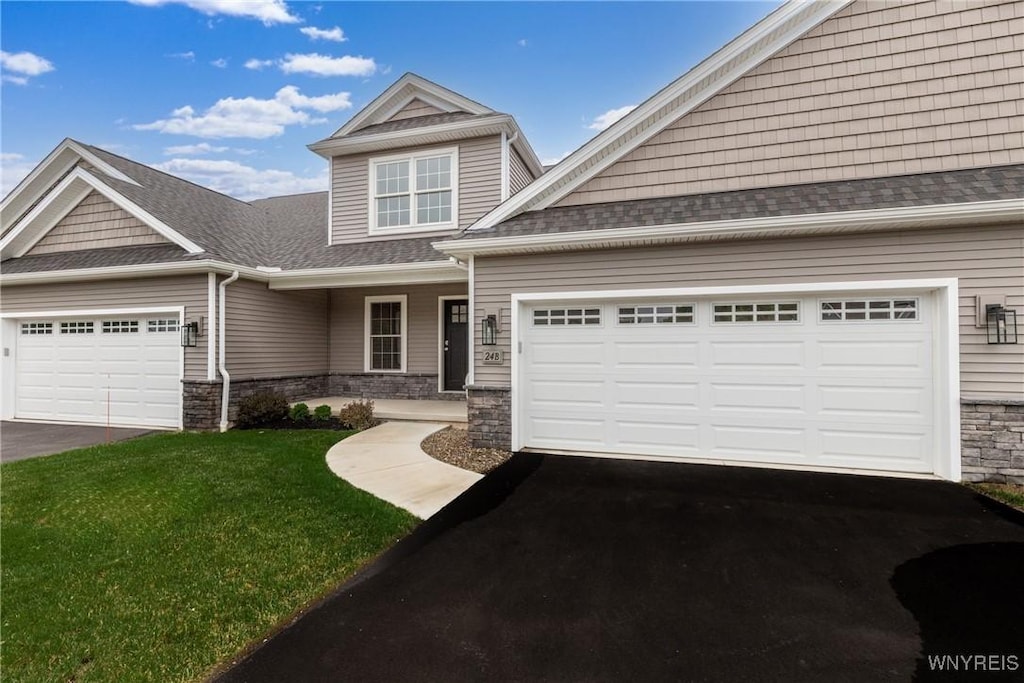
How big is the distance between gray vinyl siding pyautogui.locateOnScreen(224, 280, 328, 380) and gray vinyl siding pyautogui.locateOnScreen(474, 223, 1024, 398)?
535 centimetres

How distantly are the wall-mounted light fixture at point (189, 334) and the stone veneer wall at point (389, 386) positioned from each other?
3.40 meters

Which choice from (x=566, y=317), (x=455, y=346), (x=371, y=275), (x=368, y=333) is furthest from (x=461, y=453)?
(x=368, y=333)

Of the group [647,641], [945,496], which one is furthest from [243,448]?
[945,496]

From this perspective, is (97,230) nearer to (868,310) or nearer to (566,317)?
(566,317)

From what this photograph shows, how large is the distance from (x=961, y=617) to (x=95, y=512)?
7.19 m

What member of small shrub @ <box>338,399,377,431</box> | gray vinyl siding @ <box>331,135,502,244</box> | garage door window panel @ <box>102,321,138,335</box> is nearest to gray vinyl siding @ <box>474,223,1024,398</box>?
small shrub @ <box>338,399,377,431</box>

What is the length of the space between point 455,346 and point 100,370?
23.9ft

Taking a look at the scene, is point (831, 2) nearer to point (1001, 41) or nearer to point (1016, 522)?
point (1001, 41)

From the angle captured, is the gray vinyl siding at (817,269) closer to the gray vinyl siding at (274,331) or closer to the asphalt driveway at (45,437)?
the gray vinyl siding at (274,331)

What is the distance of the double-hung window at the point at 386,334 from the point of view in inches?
435

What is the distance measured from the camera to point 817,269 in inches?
225

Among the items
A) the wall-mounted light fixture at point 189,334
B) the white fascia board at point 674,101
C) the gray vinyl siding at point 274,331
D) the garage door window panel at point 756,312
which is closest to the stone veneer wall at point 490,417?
the white fascia board at point 674,101

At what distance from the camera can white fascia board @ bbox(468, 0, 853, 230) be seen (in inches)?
246

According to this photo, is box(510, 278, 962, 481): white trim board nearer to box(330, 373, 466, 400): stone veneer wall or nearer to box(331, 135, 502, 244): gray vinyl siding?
box(331, 135, 502, 244): gray vinyl siding
